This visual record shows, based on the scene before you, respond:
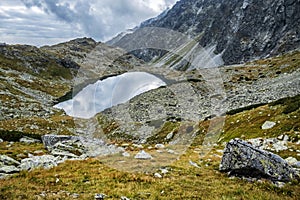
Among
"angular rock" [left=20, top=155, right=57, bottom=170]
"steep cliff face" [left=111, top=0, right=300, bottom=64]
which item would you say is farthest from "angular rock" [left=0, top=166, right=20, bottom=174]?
"steep cliff face" [left=111, top=0, right=300, bottom=64]

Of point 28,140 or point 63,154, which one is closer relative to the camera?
point 63,154

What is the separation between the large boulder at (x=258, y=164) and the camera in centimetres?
1605

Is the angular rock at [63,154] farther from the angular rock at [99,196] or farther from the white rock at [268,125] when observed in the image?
the white rock at [268,125]

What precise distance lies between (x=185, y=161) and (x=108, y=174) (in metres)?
6.80

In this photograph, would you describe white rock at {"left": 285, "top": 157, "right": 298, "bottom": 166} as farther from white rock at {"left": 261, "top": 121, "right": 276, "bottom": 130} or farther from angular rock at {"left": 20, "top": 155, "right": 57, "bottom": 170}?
angular rock at {"left": 20, "top": 155, "right": 57, "bottom": 170}

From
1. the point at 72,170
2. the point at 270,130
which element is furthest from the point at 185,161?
the point at 270,130

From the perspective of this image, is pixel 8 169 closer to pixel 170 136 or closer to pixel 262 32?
pixel 170 136

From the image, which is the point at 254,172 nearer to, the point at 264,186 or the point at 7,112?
the point at 264,186

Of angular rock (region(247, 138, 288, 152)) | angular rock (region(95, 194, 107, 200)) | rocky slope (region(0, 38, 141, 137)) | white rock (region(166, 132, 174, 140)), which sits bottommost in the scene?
angular rock (region(95, 194, 107, 200))

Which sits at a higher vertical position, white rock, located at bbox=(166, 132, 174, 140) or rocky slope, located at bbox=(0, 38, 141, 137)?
rocky slope, located at bbox=(0, 38, 141, 137)

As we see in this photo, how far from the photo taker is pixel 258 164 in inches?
642

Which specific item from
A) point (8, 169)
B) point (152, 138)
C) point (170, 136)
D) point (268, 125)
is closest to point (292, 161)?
point (268, 125)

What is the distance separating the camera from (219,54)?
193 metres

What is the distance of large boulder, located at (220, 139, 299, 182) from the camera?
16047mm
